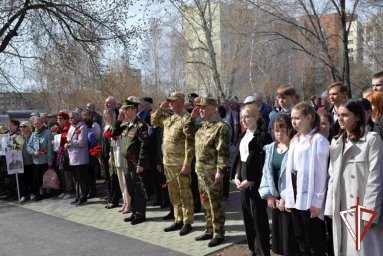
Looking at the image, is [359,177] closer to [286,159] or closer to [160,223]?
[286,159]

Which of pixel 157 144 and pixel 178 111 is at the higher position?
pixel 178 111

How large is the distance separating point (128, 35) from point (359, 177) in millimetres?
10913

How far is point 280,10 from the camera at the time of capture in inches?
744

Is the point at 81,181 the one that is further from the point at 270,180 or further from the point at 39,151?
the point at 270,180

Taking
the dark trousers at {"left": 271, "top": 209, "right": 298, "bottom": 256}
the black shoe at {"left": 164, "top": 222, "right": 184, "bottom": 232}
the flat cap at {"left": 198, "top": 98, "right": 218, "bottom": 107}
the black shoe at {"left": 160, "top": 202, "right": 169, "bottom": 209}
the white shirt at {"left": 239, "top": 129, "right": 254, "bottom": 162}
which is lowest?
the black shoe at {"left": 164, "top": 222, "right": 184, "bottom": 232}

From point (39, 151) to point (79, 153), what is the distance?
1371mm

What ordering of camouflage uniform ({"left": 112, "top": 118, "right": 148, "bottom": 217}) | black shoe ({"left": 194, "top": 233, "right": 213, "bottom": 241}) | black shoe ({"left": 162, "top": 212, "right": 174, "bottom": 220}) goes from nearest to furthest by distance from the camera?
black shoe ({"left": 194, "top": 233, "right": 213, "bottom": 241}), camouflage uniform ({"left": 112, "top": 118, "right": 148, "bottom": 217}), black shoe ({"left": 162, "top": 212, "right": 174, "bottom": 220})

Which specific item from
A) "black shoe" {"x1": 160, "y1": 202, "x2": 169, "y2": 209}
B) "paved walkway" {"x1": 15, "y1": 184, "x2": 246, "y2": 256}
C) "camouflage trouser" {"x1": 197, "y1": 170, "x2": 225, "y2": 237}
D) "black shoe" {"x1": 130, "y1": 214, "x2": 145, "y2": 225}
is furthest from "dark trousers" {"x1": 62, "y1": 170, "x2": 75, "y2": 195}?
"camouflage trouser" {"x1": 197, "y1": 170, "x2": 225, "y2": 237}

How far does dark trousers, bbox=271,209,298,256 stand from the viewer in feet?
14.9

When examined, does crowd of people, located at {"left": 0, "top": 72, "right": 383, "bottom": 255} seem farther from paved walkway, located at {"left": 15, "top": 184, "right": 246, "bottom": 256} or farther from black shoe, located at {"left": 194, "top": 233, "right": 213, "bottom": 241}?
paved walkway, located at {"left": 15, "top": 184, "right": 246, "bottom": 256}

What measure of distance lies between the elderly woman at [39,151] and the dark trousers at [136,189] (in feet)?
10.7

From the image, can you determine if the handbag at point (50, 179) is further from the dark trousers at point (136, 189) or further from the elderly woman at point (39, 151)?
the dark trousers at point (136, 189)

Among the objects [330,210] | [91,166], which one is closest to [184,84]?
[91,166]

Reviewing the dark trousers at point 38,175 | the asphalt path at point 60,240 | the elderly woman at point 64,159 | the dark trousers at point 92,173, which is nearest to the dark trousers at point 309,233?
the asphalt path at point 60,240
